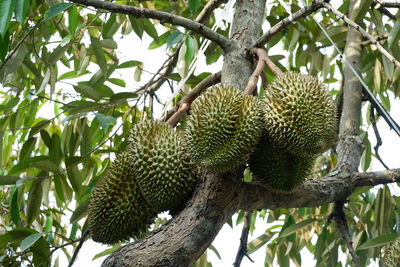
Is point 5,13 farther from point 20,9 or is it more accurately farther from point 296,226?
point 296,226

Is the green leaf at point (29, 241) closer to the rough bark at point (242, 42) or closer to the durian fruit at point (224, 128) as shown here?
the durian fruit at point (224, 128)

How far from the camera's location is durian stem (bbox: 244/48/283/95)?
186 cm

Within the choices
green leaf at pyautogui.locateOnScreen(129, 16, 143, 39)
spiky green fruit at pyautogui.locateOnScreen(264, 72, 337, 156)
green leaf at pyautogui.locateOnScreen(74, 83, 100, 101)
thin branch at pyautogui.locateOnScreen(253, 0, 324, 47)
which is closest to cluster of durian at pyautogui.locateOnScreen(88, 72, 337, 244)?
spiky green fruit at pyautogui.locateOnScreen(264, 72, 337, 156)

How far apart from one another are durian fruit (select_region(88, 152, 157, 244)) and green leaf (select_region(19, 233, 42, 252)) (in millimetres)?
238

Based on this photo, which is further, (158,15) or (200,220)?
(158,15)

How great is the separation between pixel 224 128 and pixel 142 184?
0.32 metres

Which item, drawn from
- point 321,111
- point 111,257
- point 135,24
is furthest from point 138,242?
point 135,24

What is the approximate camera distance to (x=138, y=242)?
156cm

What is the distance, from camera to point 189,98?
2.09 m

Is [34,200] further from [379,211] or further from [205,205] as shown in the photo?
[379,211]

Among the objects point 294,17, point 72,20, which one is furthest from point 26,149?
point 294,17

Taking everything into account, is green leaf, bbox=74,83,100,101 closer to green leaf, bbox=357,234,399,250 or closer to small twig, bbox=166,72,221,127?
small twig, bbox=166,72,221,127

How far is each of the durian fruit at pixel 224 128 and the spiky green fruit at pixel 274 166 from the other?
71 mm

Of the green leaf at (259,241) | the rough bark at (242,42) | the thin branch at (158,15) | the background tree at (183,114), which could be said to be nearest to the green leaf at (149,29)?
the background tree at (183,114)
